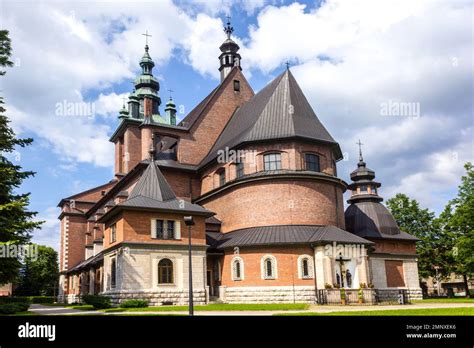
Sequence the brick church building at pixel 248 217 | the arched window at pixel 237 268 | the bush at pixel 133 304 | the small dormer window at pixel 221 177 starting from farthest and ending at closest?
the small dormer window at pixel 221 177 → the arched window at pixel 237 268 → the brick church building at pixel 248 217 → the bush at pixel 133 304

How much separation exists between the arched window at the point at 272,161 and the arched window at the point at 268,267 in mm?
7388

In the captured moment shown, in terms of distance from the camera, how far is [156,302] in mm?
28156

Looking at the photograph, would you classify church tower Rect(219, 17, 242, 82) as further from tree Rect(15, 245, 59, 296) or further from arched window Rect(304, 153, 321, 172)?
tree Rect(15, 245, 59, 296)

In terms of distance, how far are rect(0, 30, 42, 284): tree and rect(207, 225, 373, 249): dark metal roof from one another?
14329 mm

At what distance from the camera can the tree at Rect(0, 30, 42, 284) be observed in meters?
20.5

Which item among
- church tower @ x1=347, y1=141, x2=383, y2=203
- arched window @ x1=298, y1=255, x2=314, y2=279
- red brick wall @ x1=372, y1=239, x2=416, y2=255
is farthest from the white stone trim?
church tower @ x1=347, y1=141, x2=383, y2=203

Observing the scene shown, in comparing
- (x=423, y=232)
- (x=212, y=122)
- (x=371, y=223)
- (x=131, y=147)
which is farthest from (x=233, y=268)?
(x=423, y=232)

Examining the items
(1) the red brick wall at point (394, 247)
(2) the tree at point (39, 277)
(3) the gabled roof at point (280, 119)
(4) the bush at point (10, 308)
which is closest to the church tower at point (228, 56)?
(3) the gabled roof at point (280, 119)

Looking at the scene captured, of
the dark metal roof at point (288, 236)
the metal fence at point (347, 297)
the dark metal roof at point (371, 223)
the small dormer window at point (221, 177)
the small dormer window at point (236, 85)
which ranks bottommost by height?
the metal fence at point (347, 297)

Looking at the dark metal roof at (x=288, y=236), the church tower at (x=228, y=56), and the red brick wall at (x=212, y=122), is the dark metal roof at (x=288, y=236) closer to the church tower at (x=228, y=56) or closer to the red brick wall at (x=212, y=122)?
the red brick wall at (x=212, y=122)

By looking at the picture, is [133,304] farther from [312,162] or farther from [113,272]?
[312,162]

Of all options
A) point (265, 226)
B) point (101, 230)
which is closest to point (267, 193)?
point (265, 226)

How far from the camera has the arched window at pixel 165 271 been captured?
95.8ft
